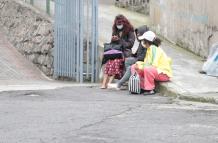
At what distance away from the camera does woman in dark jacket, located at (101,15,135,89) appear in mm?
12125

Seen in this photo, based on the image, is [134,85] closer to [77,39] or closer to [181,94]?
[181,94]

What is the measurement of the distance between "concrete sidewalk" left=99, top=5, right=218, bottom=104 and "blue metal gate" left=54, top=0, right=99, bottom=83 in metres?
0.65

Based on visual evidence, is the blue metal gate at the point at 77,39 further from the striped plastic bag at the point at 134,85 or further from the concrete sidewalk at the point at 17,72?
the striped plastic bag at the point at 134,85

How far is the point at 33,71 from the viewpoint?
51.1 feet

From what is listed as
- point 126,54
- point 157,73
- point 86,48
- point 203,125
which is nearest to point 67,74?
point 86,48

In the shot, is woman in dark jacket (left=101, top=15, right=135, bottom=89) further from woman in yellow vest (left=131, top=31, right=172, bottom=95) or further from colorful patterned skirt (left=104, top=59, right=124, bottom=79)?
woman in yellow vest (left=131, top=31, right=172, bottom=95)

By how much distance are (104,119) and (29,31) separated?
28.2 feet

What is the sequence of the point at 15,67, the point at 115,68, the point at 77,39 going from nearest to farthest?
the point at 115,68, the point at 77,39, the point at 15,67

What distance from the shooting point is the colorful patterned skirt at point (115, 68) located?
12125mm

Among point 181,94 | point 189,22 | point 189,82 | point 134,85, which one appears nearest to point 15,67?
point 189,22

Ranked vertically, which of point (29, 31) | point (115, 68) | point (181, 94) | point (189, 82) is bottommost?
point (181, 94)

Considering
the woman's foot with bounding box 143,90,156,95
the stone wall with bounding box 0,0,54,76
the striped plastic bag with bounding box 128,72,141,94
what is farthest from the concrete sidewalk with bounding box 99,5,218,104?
the stone wall with bounding box 0,0,54,76

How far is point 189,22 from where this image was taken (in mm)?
14156

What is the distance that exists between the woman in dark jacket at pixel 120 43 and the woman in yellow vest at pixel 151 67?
32.9 inches
